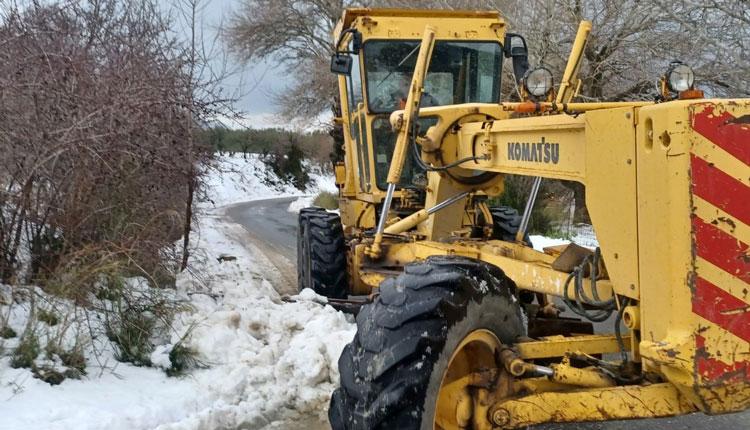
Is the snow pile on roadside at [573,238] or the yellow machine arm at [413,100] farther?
the snow pile on roadside at [573,238]

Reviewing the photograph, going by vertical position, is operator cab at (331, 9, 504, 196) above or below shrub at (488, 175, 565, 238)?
above

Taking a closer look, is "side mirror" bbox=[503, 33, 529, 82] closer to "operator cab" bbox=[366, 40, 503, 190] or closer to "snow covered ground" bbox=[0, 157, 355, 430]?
"operator cab" bbox=[366, 40, 503, 190]

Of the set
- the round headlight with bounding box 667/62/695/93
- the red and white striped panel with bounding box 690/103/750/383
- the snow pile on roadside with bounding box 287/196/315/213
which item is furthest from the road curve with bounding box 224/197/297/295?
the red and white striped panel with bounding box 690/103/750/383

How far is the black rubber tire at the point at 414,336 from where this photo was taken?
Answer: 2859mm

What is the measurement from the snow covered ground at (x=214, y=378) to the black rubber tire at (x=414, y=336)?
57.5 inches

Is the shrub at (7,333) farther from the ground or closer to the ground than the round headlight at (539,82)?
closer to the ground

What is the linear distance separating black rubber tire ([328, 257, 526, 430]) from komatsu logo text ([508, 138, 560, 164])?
59cm

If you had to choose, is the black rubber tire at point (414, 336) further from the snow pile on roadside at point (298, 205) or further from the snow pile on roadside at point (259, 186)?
the snow pile on roadside at point (259, 186)

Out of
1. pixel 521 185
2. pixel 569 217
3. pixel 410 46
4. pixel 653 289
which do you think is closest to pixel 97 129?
pixel 410 46

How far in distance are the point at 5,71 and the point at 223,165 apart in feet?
12.2

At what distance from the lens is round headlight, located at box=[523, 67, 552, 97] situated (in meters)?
4.19

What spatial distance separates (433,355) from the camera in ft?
9.44

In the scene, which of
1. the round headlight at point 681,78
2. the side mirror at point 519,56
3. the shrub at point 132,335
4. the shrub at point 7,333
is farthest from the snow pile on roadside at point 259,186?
the round headlight at point 681,78

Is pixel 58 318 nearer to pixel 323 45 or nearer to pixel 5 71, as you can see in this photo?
pixel 5 71
